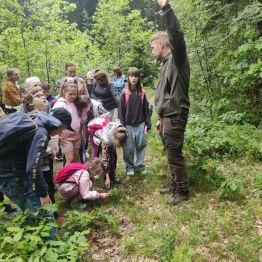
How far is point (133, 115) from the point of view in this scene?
616 cm

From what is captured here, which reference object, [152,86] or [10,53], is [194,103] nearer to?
[10,53]

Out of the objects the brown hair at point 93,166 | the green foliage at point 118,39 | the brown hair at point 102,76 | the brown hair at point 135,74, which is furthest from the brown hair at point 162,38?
the green foliage at point 118,39

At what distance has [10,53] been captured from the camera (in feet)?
34.7

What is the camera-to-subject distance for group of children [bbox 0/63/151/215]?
11.3 ft

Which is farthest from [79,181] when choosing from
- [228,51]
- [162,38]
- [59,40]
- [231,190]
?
[59,40]

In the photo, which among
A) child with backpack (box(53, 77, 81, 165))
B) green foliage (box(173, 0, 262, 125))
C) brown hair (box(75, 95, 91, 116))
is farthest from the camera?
green foliage (box(173, 0, 262, 125))

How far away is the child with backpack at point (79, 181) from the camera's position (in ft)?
16.1

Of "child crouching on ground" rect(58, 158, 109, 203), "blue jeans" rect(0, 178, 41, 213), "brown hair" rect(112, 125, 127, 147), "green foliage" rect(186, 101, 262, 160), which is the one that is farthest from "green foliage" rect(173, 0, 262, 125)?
"blue jeans" rect(0, 178, 41, 213)

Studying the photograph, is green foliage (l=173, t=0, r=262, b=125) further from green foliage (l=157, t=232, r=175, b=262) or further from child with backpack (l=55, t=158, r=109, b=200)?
green foliage (l=157, t=232, r=175, b=262)

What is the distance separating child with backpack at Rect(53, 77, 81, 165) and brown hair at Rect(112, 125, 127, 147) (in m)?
0.83

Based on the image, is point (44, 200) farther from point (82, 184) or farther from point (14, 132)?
point (82, 184)

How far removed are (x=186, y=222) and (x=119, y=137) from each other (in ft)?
5.78

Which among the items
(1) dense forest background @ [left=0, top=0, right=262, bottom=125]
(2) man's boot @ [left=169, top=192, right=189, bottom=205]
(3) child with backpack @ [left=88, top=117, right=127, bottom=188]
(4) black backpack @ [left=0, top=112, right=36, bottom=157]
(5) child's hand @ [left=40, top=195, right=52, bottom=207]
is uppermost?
(1) dense forest background @ [left=0, top=0, right=262, bottom=125]

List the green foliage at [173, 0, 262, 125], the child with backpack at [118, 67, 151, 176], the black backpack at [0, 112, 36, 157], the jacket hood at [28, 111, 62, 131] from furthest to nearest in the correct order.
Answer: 1. the green foliage at [173, 0, 262, 125]
2. the child with backpack at [118, 67, 151, 176]
3. the jacket hood at [28, 111, 62, 131]
4. the black backpack at [0, 112, 36, 157]
